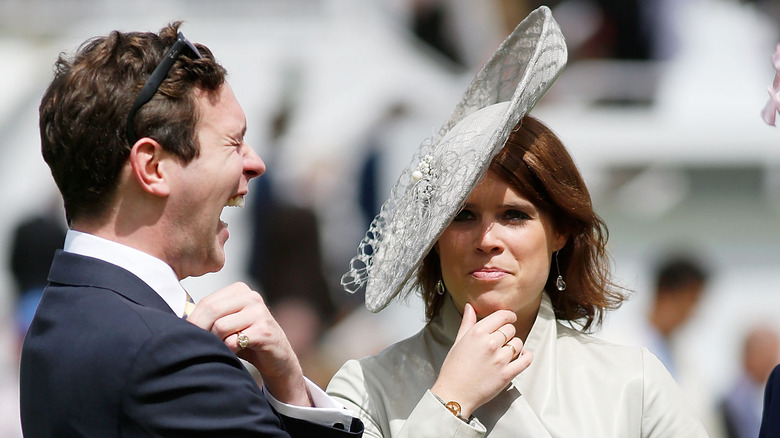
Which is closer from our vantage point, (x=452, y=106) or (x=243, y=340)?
(x=243, y=340)

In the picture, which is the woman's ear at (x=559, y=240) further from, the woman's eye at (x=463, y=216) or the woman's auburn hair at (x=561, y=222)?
the woman's eye at (x=463, y=216)

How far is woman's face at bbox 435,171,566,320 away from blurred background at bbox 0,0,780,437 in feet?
16.3

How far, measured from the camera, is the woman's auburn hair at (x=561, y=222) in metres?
2.45

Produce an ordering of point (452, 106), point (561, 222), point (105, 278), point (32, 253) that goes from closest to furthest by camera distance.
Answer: point (105, 278) < point (561, 222) < point (32, 253) < point (452, 106)

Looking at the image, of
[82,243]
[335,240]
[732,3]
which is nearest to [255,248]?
[335,240]

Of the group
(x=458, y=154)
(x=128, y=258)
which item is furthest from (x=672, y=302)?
(x=128, y=258)

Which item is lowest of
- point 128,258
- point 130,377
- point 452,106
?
point 130,377

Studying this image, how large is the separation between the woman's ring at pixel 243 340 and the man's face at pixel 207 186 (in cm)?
19

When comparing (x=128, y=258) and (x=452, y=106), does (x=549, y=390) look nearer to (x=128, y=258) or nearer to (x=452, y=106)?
(x=128, y=258)

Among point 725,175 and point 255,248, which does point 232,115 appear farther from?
point 725,175

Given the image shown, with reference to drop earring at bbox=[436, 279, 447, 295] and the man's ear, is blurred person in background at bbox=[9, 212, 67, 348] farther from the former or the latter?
the man's ear

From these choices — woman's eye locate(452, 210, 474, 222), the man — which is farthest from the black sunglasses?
woman's eye locate(452, 210, 474, 222)

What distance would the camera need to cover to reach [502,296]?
242 centimetres

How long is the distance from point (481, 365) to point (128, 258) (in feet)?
2.51
